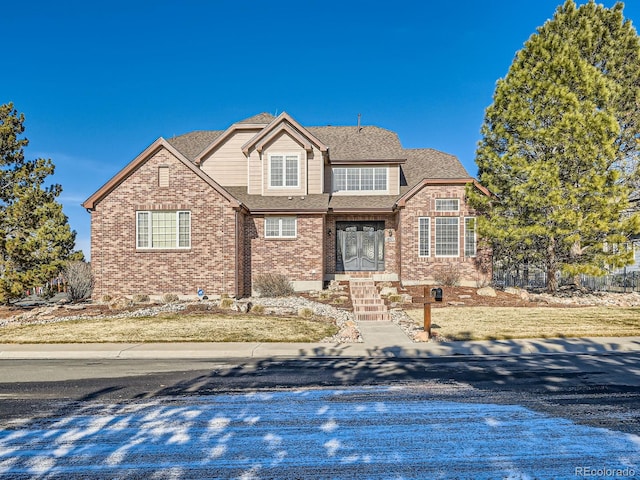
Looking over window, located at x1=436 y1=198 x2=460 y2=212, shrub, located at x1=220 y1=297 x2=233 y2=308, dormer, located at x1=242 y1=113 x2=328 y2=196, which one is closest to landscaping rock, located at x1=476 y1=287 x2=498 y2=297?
window, located at x1=436 y1=198 x2=460 y2=212

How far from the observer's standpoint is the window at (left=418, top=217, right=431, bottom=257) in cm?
2189

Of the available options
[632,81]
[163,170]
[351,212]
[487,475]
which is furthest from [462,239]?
[487,475]

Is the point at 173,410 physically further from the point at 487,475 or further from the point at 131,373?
the point at 487,475

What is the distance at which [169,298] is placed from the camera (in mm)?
18766

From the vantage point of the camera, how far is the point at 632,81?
21078 millimetres

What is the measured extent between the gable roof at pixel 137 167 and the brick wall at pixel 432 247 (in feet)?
27.4

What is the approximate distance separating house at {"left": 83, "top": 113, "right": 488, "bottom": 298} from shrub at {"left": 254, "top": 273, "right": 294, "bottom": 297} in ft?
2.09

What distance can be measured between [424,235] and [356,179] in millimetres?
5063

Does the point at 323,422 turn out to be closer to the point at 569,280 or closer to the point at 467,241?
the point at 467,241

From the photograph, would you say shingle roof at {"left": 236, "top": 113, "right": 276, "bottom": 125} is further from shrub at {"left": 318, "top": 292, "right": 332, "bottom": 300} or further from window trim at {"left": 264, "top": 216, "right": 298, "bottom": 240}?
shrub at {"left": 318, "top": 292, "right": 332, "bottom": 300}

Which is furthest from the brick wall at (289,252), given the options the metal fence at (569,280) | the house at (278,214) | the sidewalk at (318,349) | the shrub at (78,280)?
the metal fence at (569,280)

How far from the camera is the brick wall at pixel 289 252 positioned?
2122cm

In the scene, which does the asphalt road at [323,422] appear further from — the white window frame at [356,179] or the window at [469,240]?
the white window frame at [356,179]

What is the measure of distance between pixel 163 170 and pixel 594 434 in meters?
18.5
